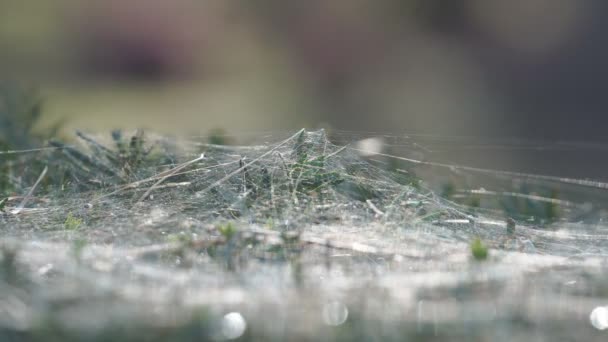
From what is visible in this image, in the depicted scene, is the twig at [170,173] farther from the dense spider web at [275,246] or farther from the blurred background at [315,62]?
the blurred background at [315,62]

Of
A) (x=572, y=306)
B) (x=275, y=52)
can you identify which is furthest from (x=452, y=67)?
(x=572, y=306)

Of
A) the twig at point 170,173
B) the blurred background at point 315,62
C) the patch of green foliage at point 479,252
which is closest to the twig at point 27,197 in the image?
the twig at point 170,173

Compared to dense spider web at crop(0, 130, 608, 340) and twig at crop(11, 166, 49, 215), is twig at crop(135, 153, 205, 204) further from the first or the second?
twig at crop(11, 166, 49, 215)

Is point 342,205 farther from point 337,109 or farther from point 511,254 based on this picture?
point 337,109

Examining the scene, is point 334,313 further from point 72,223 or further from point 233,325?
point 72,223

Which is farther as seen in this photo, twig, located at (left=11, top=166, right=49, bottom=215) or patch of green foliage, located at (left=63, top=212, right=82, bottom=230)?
twig, located at (left=11, top=166, right=49, bottom=215)

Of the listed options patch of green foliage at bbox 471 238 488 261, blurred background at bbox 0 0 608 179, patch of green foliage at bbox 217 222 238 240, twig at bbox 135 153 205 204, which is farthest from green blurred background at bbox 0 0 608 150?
patch of green foliage at bbox 471 238 488 261

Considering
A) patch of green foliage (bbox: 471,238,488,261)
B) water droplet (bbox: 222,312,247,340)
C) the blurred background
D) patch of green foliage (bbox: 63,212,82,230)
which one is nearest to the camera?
water droplet (bbox: 222,312,247,340)
